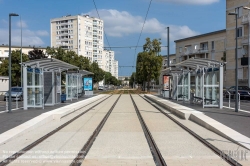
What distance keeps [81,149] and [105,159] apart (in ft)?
4.22

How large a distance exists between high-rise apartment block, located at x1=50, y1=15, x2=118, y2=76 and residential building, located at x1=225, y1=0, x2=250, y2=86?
73.4 metres

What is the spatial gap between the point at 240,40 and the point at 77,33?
8081cm

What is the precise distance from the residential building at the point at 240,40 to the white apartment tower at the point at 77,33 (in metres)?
73.4

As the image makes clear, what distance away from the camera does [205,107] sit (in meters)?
20.6

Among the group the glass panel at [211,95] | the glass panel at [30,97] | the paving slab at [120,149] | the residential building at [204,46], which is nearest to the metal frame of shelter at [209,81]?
the glass panel at [211,95]

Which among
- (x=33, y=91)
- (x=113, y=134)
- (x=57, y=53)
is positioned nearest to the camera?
(x=113, y=134)

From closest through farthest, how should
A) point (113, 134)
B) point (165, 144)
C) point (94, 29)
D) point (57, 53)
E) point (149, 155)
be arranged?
point (149, 155) < point (165, 144) < point (113, 134) < point (57, 53) < point (94, 29)

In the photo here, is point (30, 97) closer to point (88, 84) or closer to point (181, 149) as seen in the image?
point (181, 149)

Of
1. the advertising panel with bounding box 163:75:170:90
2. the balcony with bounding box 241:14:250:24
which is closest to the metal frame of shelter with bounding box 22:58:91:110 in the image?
the advertising panel with bounding box 163:75:170:90

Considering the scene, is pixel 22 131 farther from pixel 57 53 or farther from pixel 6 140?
pixel 57 53

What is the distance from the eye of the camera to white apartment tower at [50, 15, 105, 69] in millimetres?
120125

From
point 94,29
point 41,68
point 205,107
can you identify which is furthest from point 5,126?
point 94,29

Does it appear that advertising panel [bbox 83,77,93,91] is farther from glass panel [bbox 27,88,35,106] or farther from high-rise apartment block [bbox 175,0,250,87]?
glass panel [bbox 27,88,35,106]

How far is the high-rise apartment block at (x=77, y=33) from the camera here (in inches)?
4727
